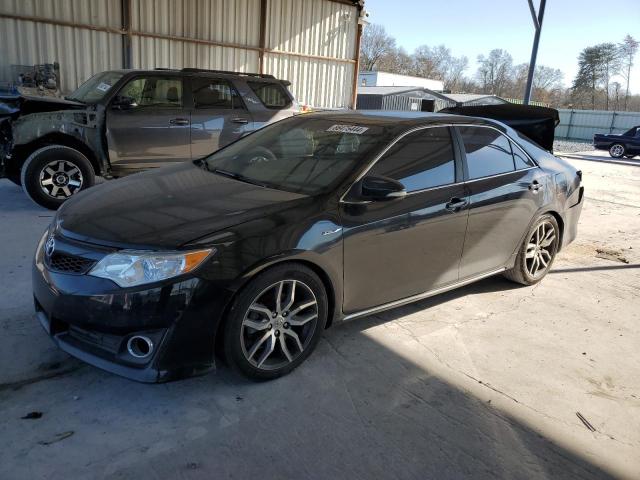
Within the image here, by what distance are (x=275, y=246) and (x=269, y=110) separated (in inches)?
215

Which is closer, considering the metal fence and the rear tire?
the rear tire

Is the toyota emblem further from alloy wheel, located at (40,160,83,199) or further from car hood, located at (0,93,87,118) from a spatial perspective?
car hood, located at (0,93,87,118)

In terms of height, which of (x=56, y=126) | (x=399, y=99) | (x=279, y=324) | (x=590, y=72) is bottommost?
(x=279, y=324)

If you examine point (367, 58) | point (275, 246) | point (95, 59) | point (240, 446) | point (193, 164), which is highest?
point (367, 58)

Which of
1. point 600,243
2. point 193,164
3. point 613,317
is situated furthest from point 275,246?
point 600,243

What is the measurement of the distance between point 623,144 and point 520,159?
763 inches

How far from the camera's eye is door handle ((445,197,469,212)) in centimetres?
366

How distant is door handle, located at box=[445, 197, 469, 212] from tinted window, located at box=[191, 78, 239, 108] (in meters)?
4.71

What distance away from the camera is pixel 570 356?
356 cm

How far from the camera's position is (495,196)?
4.04 m

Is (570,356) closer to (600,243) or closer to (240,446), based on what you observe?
(240,446)

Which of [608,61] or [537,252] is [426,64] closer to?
[608,61]

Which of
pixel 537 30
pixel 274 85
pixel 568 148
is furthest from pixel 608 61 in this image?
pixel 274 85

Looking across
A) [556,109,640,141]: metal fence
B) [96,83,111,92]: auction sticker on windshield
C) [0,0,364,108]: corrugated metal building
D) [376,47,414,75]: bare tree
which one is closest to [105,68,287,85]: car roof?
[96,83,111,92]: auction sticker on windshield
